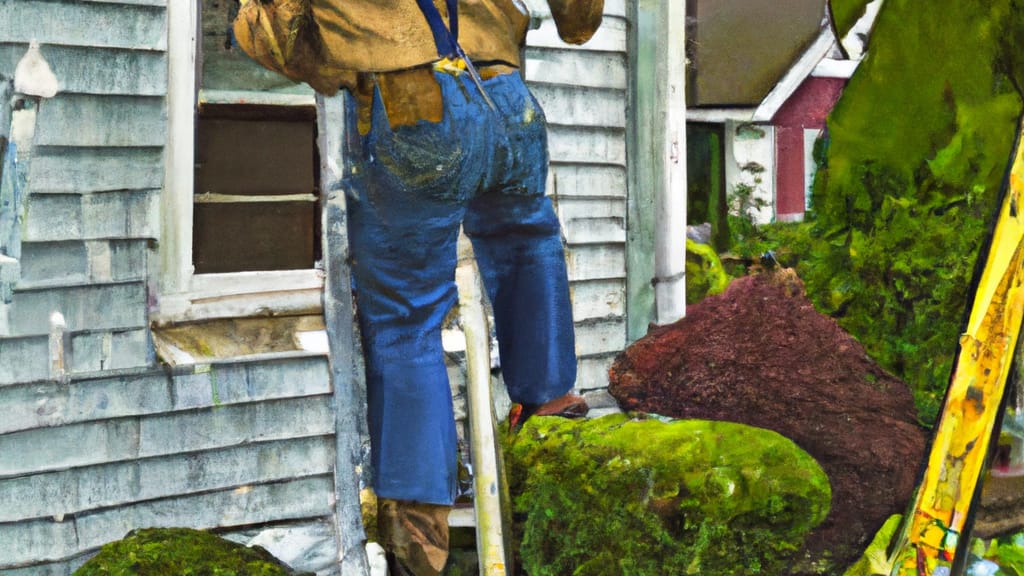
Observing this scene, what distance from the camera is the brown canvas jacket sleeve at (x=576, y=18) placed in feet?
11.1

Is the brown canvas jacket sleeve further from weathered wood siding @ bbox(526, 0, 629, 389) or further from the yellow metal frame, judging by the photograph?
the yellow metal frame

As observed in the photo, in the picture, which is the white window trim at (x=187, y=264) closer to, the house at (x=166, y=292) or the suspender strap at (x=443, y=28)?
the house at (x=166, y=292)

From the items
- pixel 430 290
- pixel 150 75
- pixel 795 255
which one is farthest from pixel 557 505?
pixel 150 75

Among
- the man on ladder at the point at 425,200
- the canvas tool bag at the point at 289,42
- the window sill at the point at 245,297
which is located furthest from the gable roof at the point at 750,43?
the window sill at the point at 245,297

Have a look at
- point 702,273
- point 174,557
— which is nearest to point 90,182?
point 174,557

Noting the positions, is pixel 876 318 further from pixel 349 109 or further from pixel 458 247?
pixel 349 109

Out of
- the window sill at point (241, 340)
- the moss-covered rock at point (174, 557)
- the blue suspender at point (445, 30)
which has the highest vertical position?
the blue suspender at point (445, 30)

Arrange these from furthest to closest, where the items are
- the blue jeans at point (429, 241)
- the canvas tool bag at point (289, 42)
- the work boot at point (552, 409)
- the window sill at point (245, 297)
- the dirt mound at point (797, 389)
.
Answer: the work boot at point (552, 409) → the dirt mound at point (797, 389) → the window sill at point (245, 297) → the blue jeans at point (429, 241) → the canvas tool bag at point (289, 42)

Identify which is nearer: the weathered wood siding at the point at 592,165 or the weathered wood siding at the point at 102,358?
the weathered wood siding at the point at 102,358

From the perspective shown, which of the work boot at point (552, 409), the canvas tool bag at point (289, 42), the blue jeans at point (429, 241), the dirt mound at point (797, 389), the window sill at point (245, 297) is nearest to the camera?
the canvas tool bag at point (289, 42)

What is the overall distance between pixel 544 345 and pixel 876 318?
98 centimetres

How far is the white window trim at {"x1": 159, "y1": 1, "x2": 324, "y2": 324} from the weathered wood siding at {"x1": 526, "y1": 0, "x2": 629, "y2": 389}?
0.79 meters

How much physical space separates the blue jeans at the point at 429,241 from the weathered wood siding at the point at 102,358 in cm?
41

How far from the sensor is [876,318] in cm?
334
